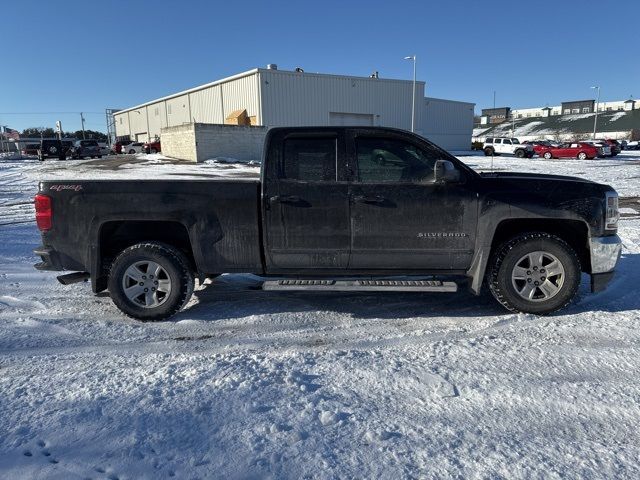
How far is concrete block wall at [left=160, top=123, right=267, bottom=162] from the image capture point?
34.2 meters

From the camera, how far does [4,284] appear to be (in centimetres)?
575

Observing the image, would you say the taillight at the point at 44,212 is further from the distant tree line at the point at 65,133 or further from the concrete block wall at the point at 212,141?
the distant tree line at the point at 65,133

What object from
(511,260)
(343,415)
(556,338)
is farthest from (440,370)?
(511,260)

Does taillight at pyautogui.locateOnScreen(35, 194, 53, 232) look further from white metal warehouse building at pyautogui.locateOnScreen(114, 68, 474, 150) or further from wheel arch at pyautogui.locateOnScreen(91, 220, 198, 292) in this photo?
white metal warehouse building at pyautogui.locateOnScreen(114, 68, 474, 150)

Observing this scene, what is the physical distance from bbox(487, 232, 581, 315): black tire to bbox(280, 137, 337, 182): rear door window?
1805mm

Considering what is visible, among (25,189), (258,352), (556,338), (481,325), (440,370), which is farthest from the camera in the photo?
(25,189)

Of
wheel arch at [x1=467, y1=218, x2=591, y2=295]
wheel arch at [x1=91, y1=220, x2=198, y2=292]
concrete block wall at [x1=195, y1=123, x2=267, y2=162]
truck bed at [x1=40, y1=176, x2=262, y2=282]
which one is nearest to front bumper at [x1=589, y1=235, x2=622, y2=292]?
wheel arch at [x1=467, y1=218, x2=591, y2=295]

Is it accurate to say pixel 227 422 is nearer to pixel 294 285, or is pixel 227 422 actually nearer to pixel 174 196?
pixel 294 285

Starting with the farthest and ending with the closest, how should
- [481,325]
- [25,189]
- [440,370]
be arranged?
1. [25,189]
2. [481,325]
3. [440,370]

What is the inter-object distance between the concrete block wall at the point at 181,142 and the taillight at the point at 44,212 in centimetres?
3070

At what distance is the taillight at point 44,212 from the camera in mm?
4535

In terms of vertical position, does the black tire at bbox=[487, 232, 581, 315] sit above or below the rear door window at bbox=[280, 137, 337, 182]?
below

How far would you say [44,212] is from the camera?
4559 millimetres

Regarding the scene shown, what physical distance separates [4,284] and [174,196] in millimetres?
2917
